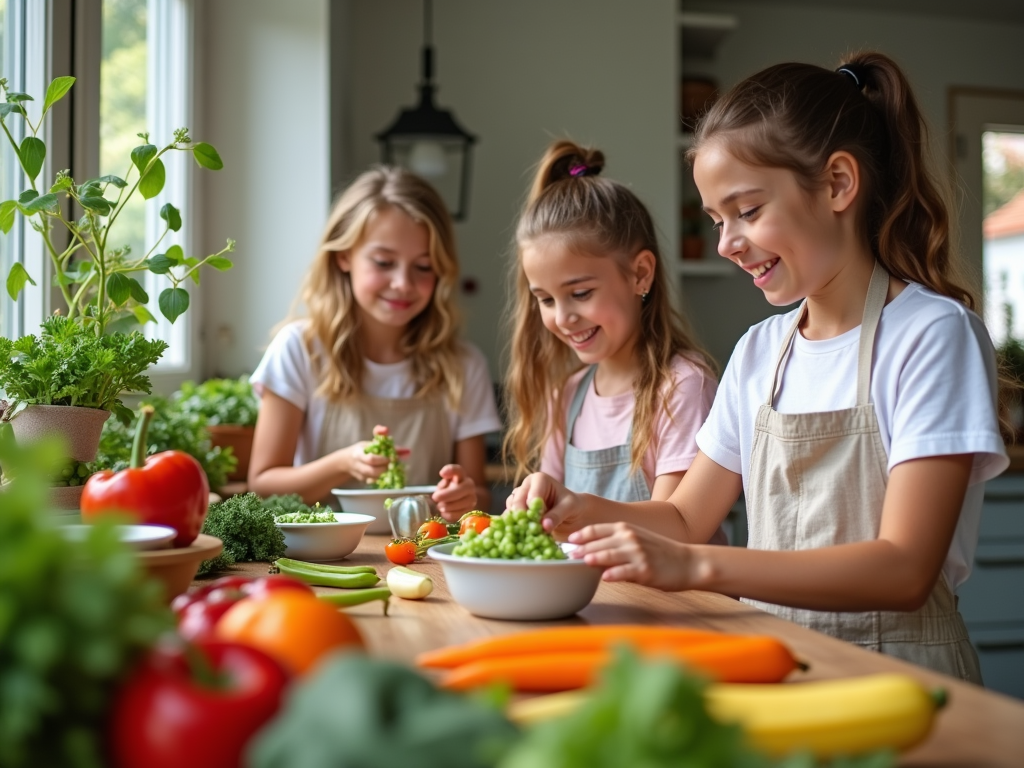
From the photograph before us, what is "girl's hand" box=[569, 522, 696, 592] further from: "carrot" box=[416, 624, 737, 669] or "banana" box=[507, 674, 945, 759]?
"banana" box=[507, 674, 945, 759]

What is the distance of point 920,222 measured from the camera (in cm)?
166

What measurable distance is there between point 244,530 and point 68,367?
36cm

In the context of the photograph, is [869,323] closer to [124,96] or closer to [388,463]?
[388,463]

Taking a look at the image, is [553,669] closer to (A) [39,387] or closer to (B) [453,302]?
(A) [39,387]

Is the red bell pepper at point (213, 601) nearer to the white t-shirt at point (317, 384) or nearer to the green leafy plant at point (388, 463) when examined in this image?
the green leafy plant at point (388, 463)

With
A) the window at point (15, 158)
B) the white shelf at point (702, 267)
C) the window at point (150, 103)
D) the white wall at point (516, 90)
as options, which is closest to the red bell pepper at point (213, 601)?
the window at point (15, 158)

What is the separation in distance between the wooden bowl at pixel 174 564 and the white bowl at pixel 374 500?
0.84 meters

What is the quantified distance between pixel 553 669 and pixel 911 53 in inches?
209

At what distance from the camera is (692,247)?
4770 millimetres

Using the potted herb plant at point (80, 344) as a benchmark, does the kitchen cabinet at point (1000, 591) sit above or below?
below

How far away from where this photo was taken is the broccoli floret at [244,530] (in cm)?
157

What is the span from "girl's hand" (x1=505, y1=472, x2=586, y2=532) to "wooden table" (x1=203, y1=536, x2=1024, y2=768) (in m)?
0.16

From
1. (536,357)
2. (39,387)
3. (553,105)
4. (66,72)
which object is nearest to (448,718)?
(39,387)

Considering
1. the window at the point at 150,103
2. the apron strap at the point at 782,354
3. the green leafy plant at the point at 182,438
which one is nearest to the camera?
the apron strap at the point at 782,354
